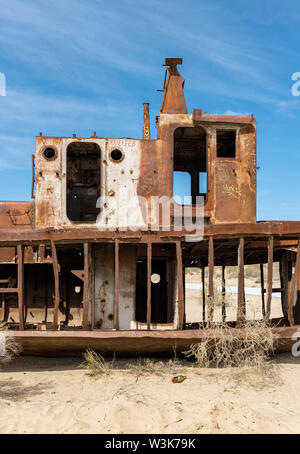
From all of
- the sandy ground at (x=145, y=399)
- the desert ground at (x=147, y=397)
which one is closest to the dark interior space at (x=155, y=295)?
the desert ground at (x=147, y=397)

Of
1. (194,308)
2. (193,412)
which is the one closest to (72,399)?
(193,412)

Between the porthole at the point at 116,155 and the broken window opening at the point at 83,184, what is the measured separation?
1.50 metres

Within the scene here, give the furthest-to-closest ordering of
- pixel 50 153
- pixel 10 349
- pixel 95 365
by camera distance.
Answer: pixel 50 153, pixel 10 349, pixel 95 365

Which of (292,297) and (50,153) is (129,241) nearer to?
(50,153)

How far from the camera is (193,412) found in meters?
5.50

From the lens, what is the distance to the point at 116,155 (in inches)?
324

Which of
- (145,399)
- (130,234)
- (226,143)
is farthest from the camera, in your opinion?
(226,143)

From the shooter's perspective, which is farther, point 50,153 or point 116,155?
point 116,155

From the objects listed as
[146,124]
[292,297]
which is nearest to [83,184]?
[146,124]

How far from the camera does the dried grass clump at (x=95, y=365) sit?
7.20 meters

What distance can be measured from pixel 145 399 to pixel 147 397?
12 centimetres

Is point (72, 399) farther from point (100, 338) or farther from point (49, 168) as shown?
point (49, 168)

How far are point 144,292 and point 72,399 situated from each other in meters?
4.99

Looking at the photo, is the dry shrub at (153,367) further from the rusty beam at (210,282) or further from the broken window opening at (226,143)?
the broken window opening at (226,143)
